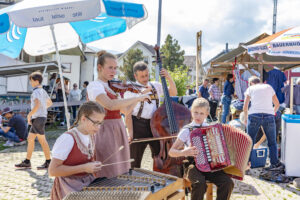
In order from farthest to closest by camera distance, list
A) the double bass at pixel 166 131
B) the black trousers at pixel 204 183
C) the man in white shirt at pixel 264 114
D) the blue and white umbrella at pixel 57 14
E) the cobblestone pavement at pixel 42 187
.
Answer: the man in white shirt at pixel 264 114
the cobblestone pavement at pixel 42 187
the double bass at pixel 166 131
the blue and white umbrella at pixel 57 14
the black trousers at pixel 204 183

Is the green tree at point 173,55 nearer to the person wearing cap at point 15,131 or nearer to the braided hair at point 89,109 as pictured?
the person wearing cap at point 15,131

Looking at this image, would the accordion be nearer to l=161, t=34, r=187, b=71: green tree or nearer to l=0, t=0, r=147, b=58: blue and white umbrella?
l=0, t=0, r=147, b=58: blue and white umbrella

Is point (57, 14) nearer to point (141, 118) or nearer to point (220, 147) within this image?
point (141, 118)

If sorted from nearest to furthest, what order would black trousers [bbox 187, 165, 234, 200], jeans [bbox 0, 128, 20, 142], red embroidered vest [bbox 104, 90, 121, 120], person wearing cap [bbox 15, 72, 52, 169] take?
red embroidered vest [bbox 104, 90, 121, 120] → black trousers [bbox 187, 165, 234, 200] → person wearing cap [bbox 15, 72, 52, 169] → jeans [bbox 0, 128, 20, 142]

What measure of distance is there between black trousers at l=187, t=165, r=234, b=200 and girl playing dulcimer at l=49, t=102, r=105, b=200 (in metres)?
1.25

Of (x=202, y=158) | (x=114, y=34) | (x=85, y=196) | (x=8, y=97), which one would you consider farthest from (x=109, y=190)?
(x=8, y=97)

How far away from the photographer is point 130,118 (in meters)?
3.77

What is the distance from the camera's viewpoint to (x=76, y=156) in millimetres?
2279

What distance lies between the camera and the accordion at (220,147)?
2959mm

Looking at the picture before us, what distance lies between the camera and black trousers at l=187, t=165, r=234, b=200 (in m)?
3.12

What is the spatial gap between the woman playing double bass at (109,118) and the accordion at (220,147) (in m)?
0.72

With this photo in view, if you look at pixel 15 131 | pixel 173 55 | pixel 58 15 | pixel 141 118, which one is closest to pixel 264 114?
pixel 141 118

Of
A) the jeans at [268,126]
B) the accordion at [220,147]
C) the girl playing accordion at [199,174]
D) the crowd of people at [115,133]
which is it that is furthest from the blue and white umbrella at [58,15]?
the jeans at [268,126]

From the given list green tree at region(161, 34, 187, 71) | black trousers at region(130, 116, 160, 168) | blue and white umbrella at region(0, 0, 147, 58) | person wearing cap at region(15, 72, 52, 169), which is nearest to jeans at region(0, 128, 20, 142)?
person wearing cap at region(15, 72, 52, 169)
